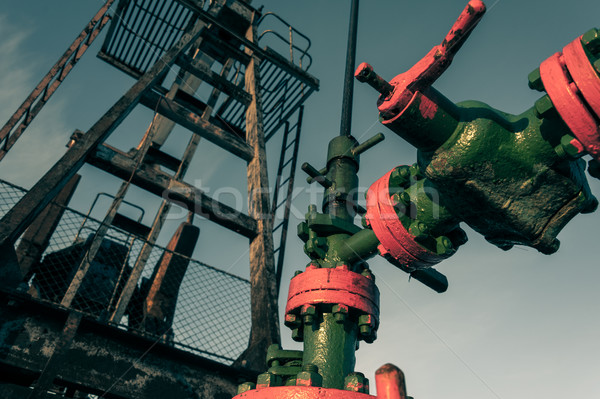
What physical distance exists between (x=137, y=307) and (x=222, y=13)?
15.5ft

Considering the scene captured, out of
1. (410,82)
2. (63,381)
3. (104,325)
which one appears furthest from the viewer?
(104,325)

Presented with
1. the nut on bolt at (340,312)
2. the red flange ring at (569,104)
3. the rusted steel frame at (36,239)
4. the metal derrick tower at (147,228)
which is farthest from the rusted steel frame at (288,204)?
the red flange ring at (569,104)

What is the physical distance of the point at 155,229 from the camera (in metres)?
8.12

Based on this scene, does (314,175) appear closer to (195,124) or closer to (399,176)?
(399,176)

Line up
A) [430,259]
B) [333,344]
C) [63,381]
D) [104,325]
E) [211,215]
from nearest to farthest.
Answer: [430,259] < [333,344] < [63,381] < [104,325] < [211,215]

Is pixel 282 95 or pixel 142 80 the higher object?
pixel 282 95

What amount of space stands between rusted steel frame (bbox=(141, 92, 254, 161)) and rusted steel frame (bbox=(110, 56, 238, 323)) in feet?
6.44

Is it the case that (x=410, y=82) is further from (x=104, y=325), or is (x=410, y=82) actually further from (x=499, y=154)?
(x=104, y=325)

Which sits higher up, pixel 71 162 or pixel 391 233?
pixel 71 162

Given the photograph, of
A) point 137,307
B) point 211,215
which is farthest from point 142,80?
point 137,307

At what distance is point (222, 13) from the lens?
668 cm

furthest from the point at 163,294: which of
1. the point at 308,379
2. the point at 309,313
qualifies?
the point at 308,379

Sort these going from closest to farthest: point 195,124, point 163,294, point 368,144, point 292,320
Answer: point 292,320
point 368,144
point 195,124
point 163,294

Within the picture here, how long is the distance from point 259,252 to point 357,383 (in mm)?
3072
